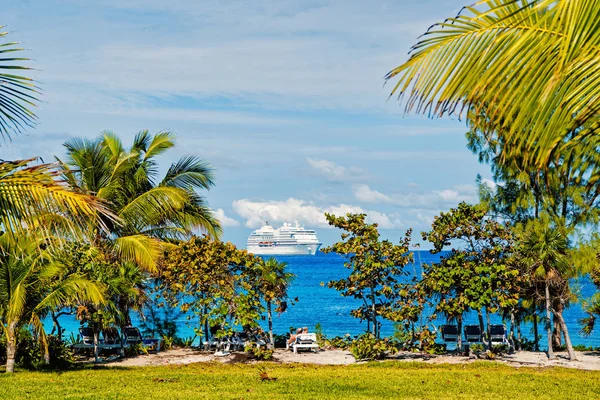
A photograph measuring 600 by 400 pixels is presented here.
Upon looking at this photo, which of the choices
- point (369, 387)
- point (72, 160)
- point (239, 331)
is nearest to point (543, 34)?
point (369, 387)

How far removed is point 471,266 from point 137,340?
936cm

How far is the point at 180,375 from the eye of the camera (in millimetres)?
13523

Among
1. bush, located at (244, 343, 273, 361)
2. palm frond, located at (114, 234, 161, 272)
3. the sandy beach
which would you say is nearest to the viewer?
the sandy beach

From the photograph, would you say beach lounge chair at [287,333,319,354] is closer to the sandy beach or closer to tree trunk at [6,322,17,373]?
the sandy beach

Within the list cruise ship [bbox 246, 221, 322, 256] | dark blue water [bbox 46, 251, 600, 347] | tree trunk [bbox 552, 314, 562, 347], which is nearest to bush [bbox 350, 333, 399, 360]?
dark blue water [bbox 46, 251, 600, 347]

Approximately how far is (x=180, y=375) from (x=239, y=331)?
5.83 m

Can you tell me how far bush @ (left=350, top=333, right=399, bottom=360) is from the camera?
1644cm

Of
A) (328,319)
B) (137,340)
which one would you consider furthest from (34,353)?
(328,319)

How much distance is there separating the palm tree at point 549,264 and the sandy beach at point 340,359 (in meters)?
0.64

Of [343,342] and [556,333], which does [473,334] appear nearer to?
[343,342]

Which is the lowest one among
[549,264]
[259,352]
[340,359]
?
[340,359]

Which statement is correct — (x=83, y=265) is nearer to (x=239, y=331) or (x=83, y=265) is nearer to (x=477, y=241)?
(x=239, y=331)

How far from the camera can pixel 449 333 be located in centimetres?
1875

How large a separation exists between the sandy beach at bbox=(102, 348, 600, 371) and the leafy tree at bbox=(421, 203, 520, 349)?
1.27m
